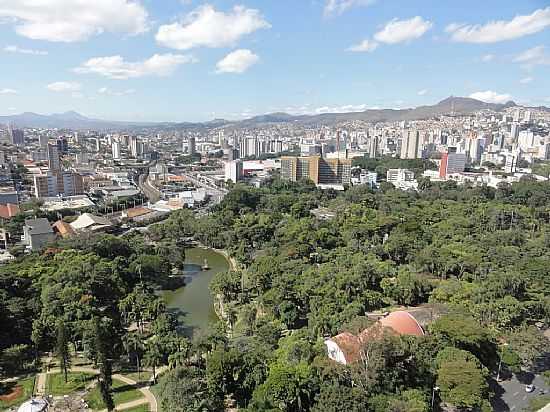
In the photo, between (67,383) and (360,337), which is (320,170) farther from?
(67,383)

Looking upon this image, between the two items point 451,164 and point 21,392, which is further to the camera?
point 451,164

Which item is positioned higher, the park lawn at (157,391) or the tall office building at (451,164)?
the tall office building at (451,164)

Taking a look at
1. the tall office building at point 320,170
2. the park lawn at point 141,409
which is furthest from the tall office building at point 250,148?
the park lawn at point 141,409

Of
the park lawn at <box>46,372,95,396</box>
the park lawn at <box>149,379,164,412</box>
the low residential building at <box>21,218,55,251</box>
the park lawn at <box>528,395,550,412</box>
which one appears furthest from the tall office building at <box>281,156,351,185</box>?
the park lawn at <box>528,395,550,412</box>

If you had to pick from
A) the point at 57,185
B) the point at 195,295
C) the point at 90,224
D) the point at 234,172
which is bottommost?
the point at 195,295

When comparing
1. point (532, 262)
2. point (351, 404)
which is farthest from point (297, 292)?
point (532, 262)

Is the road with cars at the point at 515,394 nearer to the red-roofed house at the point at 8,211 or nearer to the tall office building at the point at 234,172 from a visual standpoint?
the red-roofed house at the point at 8,211

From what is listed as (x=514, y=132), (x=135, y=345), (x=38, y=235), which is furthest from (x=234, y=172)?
(x=514, y=132)
